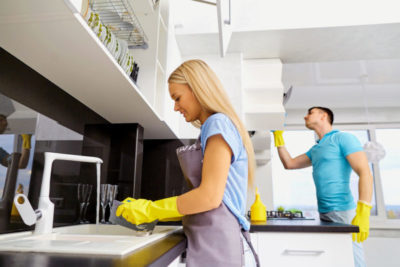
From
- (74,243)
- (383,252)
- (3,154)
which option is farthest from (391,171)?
(3,154)

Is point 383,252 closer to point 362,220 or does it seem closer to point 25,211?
point 362,220

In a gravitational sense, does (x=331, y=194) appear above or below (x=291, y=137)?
below

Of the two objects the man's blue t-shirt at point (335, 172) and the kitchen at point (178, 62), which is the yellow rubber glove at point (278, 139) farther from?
the man's blue t-shirt at point (335, 172)

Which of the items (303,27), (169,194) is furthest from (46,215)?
(303,27)

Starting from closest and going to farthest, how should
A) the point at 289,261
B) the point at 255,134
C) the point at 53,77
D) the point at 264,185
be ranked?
1. the point at 53,77
2. the point at 289,261
3. the point at 255,134
4. the point at 264,185

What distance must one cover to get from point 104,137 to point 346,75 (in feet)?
9.83

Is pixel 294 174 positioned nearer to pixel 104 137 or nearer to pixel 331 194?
pixel 331 194

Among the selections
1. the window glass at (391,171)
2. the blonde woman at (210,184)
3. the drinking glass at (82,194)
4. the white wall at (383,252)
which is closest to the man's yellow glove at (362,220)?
the blonde woman at (210,184)

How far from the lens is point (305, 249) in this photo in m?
1.45

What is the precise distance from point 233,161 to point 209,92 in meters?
0.25

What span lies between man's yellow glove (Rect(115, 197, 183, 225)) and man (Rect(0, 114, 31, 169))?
371mm

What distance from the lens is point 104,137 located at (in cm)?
161

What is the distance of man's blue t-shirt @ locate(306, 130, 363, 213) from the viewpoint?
1.86 m

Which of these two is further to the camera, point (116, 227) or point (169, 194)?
point (169, 194)
